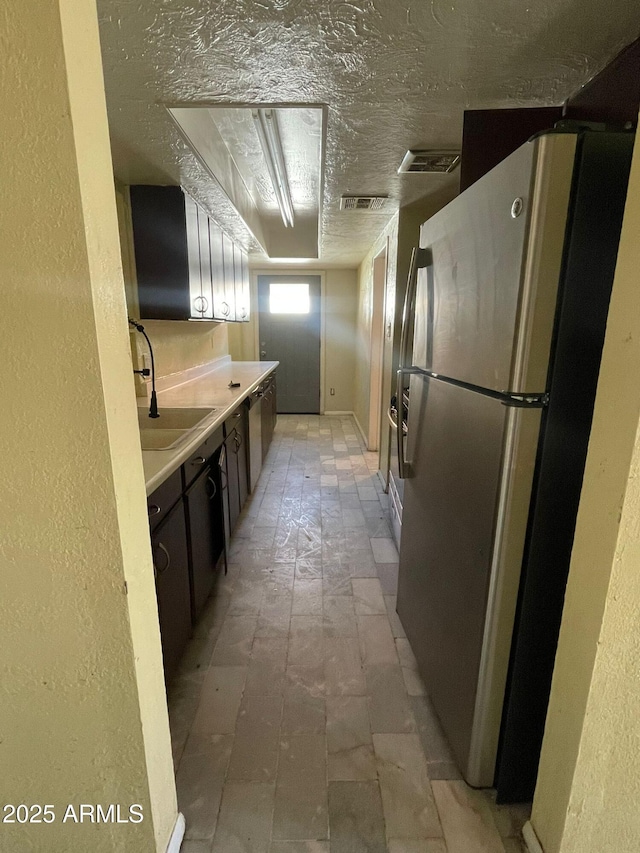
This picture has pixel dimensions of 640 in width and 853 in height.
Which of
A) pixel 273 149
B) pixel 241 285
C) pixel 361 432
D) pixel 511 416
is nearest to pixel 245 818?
pixel 511 416

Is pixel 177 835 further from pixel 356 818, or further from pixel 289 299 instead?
pixel 289 299

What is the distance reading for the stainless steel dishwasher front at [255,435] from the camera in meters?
3.21

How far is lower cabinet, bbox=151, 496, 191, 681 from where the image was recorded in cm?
134

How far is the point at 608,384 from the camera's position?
0.78 metres

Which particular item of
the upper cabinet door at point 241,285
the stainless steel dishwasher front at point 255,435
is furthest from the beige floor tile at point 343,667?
the upper cabinet door at point 241,285

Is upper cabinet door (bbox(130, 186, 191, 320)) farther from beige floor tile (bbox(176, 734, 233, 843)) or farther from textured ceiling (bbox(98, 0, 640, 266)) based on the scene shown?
beige floor tile (bbox(176, 734, 233, 843))

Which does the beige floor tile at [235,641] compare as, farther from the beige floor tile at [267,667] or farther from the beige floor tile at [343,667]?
the beige floor tile at [343,667]

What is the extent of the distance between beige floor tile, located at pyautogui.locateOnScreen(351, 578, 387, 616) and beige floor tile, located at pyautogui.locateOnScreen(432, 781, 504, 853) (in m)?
0.79

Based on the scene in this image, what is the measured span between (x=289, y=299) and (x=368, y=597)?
16.2ft

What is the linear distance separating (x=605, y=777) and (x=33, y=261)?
155 cm

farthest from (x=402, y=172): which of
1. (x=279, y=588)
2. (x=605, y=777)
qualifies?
(x=605, y=777)

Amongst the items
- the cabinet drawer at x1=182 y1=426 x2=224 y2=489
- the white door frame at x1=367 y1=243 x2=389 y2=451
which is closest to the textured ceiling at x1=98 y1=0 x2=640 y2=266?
the cabinet drawer at x1=182 y1=426 x2=224 y2=489

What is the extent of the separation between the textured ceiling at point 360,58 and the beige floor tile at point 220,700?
2215 millimetres

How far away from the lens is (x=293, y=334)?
20.2 feet
